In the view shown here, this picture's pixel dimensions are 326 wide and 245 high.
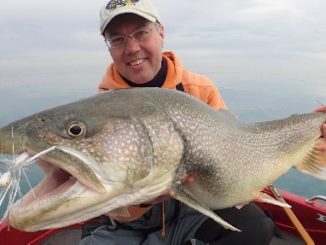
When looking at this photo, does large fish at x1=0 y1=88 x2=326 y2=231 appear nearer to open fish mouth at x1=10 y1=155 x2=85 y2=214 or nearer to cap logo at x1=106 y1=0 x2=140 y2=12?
open fish mouth at x1=10 y1=155 x2=85 y2=214

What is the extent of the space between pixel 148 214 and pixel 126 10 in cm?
188

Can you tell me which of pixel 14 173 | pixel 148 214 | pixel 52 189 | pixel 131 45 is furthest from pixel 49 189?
pixel 131 45

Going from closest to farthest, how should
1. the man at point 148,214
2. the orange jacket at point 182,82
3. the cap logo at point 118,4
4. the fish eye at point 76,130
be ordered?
the fish eye at point 76,130 → the man at point 148,214 → the cap logo at point 118,4 → the orange jacket at point 182,82

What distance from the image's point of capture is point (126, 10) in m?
3.60

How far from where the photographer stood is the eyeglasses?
3781 mm

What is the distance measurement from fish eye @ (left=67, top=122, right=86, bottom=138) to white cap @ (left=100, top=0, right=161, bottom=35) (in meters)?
1.74

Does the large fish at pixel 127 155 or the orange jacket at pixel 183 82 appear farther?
the orange jacket at pixel 183 82

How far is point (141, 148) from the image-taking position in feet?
7.59

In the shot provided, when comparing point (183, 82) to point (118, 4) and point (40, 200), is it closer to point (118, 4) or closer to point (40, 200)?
point (118, 4)

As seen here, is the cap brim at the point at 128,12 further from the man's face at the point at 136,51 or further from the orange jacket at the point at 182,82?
the orange jacket at the point at 182,82

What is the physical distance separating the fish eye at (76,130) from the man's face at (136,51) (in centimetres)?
174

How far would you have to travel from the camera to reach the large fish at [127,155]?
82.8 inches

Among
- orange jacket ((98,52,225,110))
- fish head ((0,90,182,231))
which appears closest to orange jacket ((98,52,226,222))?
orange jacket ((98,52,225,110))

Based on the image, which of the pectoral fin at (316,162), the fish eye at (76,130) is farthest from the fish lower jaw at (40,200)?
the pectoral fin at (316,162)
